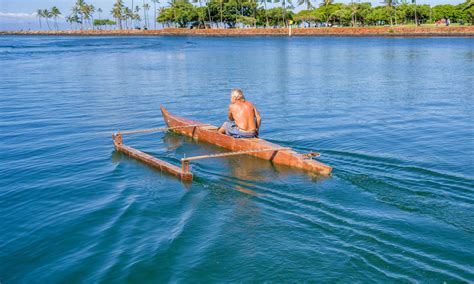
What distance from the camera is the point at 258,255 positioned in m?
7.74

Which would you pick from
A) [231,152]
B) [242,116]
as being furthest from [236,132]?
[231,152]

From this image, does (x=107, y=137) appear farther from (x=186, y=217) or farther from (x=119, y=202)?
(x=186, y=217)

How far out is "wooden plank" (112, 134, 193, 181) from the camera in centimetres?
1121

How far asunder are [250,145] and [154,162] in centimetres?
271

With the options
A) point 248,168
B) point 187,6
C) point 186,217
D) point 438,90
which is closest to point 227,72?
point 438,90

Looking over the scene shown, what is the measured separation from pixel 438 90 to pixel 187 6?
133 m

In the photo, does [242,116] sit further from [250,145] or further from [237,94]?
[250,145]

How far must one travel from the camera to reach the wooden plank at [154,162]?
11.2 metres

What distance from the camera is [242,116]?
13031mm

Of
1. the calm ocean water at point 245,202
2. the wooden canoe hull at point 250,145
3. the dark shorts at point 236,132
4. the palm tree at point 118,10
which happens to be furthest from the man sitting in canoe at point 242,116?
the palm tree at point 118,10

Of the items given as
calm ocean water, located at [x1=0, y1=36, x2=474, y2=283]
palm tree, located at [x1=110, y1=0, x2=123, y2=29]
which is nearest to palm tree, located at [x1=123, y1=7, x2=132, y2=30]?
palm tree, located at [x1=110, y1=0, x2=123, y2=29]

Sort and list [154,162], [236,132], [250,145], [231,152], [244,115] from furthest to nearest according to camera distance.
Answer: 1. [236,132]
2. [244,115]
3. [250,145]
4. [231,152]
5. [154,162]

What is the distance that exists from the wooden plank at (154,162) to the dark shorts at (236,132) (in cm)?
240

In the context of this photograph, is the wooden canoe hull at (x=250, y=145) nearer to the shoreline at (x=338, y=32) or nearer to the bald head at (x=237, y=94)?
the bald head at (x=237, y=94)
